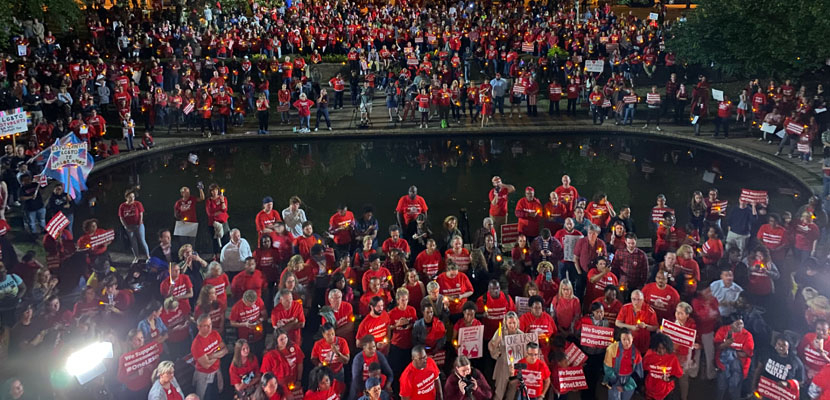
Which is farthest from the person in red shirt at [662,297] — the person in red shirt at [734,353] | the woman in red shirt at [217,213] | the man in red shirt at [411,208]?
the woman in red shirt at [217,213]

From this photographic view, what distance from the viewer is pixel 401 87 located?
95.8ft

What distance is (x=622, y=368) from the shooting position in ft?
28.5

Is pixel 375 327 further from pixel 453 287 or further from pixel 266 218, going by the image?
pixel 266 218

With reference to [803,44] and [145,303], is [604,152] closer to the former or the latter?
[803,44]

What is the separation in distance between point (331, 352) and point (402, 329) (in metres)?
1.08

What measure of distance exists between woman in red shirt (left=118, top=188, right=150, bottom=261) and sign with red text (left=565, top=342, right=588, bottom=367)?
8946 millimetres

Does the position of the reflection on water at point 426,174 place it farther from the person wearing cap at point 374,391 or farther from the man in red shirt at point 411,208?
the person wearing cap at point 374,391

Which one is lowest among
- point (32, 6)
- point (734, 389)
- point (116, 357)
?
point (734, 389)

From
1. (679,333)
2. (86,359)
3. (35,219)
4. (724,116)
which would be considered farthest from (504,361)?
(724,116)

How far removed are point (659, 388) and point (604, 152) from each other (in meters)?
15.7

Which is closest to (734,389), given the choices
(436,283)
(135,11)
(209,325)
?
(436,283)

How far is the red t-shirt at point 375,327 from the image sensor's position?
9312 mm

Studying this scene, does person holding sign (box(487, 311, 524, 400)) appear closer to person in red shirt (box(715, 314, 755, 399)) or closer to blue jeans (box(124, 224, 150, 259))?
person in red shirt (box(715, 314, 755, 399))

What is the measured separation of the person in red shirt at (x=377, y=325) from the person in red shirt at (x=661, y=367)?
3.15 metres
